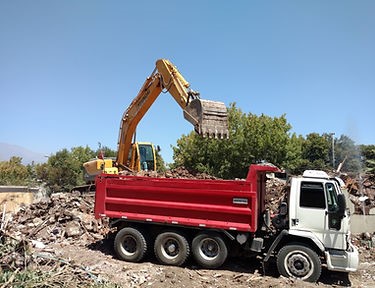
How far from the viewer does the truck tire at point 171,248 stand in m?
8.59

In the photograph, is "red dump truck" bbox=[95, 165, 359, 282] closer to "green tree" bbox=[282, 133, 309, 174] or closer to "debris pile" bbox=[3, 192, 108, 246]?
"debris pile" bbox=[3, 192, 108, 246]

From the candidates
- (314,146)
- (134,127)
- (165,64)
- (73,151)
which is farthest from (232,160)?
(314,146)

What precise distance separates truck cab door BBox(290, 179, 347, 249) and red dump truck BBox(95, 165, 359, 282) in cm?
2

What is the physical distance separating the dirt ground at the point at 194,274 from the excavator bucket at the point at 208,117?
3.82 metres

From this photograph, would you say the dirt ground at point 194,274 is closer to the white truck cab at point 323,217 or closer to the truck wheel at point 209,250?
the truck wheel at point 209,250

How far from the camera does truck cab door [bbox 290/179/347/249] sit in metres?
7.61

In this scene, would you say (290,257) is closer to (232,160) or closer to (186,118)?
(186,118)

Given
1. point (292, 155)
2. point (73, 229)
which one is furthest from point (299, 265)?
point (292, 155)

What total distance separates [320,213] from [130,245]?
4.65 metres

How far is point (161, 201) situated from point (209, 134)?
2.94 metres

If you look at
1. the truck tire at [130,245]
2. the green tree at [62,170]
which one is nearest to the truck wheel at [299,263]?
the truck tire at [130,245]

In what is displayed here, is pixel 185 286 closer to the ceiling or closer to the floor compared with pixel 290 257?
closer to the floor

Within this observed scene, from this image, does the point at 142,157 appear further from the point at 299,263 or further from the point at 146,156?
the point at 299,263

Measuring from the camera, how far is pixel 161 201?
29.5ft
